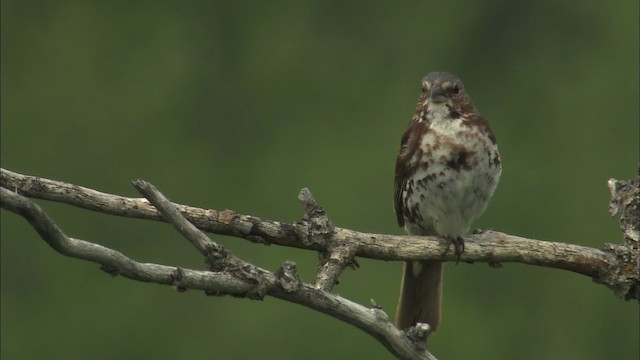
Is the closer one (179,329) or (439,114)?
(439,114)

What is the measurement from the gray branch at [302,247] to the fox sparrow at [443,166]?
1.10 feet

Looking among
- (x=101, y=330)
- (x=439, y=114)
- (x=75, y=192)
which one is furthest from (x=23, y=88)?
(x=75, y=192)

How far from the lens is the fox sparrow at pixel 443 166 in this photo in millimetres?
Result: 6125

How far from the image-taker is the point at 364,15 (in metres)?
13.4

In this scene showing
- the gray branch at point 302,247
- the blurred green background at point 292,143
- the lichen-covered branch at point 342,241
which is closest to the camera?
the gray branch at point 302,247

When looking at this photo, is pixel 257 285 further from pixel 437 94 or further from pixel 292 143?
pixel 292 143

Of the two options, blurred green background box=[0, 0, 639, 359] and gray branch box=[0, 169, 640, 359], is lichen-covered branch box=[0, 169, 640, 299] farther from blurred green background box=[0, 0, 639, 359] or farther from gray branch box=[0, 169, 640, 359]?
blurred green background box=[0, 0, 639, 359]

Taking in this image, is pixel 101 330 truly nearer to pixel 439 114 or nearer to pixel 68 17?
pixel 68 17

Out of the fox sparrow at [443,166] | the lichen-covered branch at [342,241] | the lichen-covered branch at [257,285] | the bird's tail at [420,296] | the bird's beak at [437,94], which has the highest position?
the bird's beak at [437,94]

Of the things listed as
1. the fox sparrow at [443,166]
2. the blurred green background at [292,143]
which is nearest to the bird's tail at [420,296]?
the fox sparrow at [443,166]

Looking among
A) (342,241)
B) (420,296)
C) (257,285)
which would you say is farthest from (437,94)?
(257,285)

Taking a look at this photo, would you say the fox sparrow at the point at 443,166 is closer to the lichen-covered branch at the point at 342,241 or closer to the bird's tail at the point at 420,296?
the bird's tail at the point at 420,296

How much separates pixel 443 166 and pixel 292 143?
6.40m

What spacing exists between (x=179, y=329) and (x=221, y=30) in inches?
117
